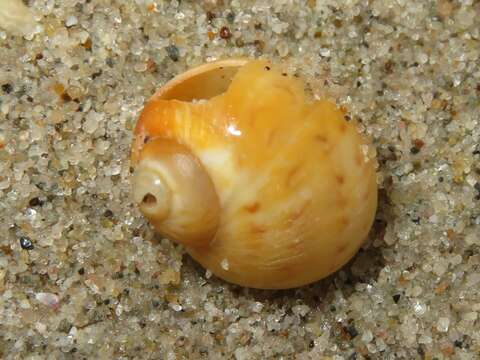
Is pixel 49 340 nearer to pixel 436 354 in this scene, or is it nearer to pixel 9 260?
pixel 9 260

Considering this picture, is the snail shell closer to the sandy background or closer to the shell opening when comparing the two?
the shell opening

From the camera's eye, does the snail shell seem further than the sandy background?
No

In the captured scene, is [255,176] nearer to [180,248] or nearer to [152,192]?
[152,192]

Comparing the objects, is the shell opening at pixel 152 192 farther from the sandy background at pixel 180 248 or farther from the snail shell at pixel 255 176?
the sandy background at pixel 180 248

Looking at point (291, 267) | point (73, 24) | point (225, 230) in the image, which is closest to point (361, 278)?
point (291, 267)

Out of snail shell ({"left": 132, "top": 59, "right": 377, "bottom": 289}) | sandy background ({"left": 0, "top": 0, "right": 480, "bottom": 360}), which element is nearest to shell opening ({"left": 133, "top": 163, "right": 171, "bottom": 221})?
snail shell ({"left": 132, "top": 59, "right": 377, "bottom": 289})
